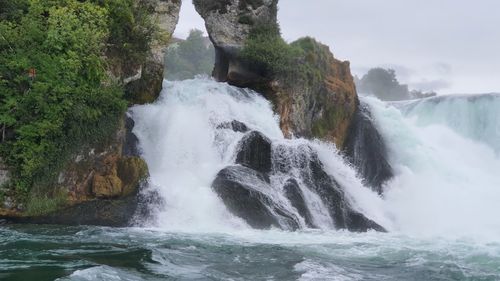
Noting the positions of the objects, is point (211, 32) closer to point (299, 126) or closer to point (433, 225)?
point (299, 126)

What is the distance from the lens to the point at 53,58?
14484 mm

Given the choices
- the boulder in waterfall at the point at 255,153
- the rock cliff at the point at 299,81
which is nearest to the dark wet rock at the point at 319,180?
the boulder in waterfall at the point at 255,153

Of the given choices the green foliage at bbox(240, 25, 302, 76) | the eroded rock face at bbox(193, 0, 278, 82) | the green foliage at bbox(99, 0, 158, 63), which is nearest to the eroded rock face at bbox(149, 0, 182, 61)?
the green foliage at bbox(99, 0, 158, 63)

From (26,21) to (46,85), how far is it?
1943 mm

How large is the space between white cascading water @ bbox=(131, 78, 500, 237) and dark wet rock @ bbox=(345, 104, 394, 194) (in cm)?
54

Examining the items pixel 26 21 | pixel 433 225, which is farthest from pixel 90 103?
pixel 433 225

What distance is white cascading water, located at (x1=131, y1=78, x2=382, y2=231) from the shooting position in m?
15.2

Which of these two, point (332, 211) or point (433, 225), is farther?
point (433, 225)

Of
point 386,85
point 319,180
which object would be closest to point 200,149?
point 319,180

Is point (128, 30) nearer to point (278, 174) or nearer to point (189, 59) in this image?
point (278, 174)

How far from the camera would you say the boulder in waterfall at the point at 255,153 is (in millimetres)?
17562

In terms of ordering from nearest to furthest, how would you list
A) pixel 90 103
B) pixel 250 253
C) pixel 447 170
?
1. pixel 250 253
2. pixel 90 103
3. pixel 447 170

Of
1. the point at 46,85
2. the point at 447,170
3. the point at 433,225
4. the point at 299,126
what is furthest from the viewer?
the point at 447,170

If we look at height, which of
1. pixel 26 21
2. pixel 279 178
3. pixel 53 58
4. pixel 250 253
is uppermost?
pixel 26 21
